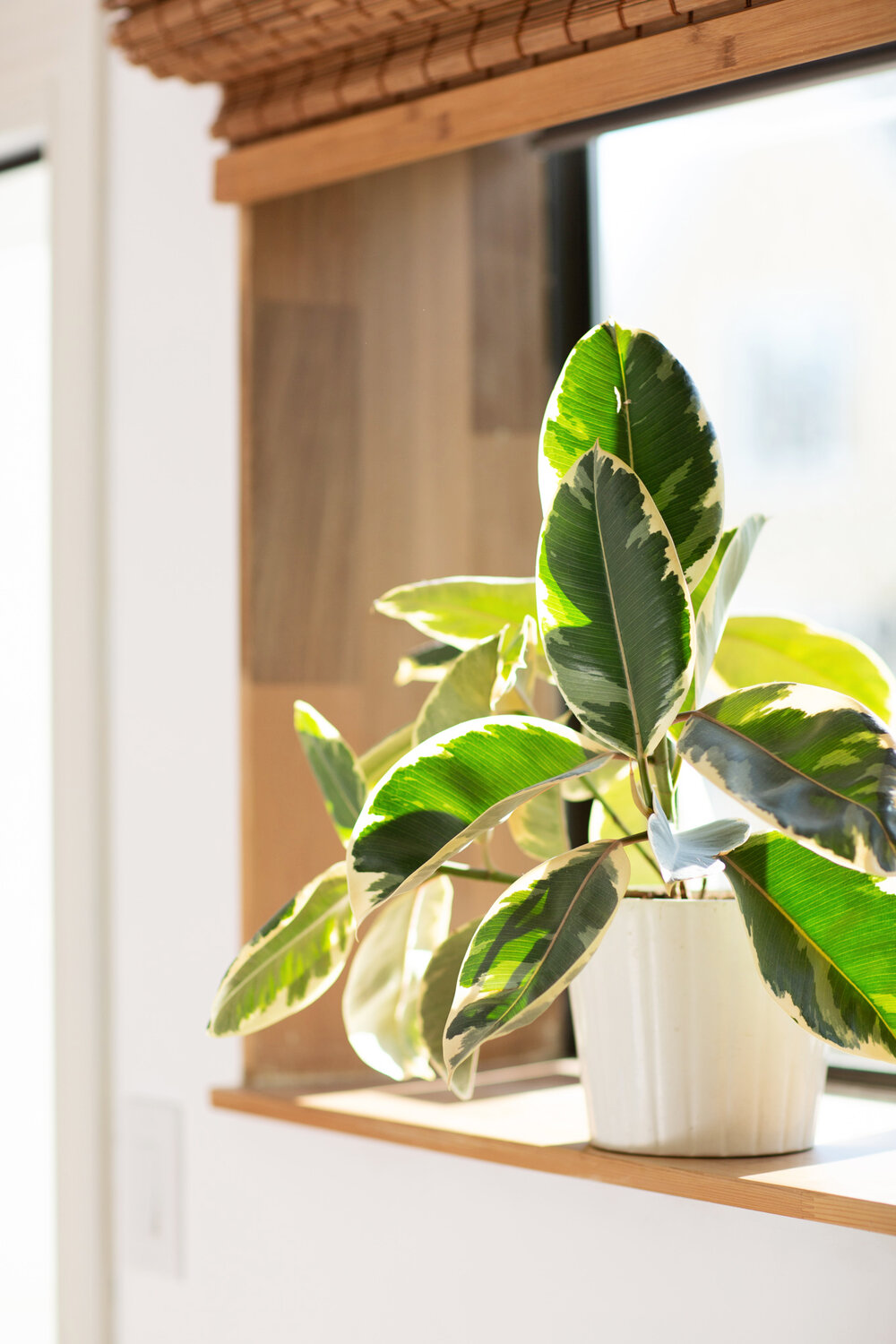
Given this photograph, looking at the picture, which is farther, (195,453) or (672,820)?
(195,453)

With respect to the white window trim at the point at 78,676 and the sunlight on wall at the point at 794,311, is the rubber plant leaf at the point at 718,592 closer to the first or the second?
the sunlight on wall at the point at 794,311

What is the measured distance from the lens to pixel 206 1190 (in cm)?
114

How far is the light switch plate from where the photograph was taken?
116 centimetres

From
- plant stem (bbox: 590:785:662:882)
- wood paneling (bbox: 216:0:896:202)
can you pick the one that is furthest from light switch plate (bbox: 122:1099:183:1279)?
wood paneling (bbox: 216:0:896:202)

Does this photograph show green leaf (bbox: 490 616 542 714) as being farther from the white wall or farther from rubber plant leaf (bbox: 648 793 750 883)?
the white wall

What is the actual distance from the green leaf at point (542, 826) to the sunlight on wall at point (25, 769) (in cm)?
79

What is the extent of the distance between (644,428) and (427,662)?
30cm

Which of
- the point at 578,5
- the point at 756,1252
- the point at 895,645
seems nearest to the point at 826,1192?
the point at 756,1252

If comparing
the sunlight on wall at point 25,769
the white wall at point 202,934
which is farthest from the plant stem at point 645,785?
the sunlight on wall at point 25,769

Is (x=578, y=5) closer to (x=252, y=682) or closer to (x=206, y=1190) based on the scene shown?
(x=252, y=682)

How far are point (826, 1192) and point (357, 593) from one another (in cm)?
64

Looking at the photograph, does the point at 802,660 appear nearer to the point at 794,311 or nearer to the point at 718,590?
the point at 718,590

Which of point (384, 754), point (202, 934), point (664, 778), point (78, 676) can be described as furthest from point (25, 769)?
point (664, 778)

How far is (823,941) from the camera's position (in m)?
0.66
